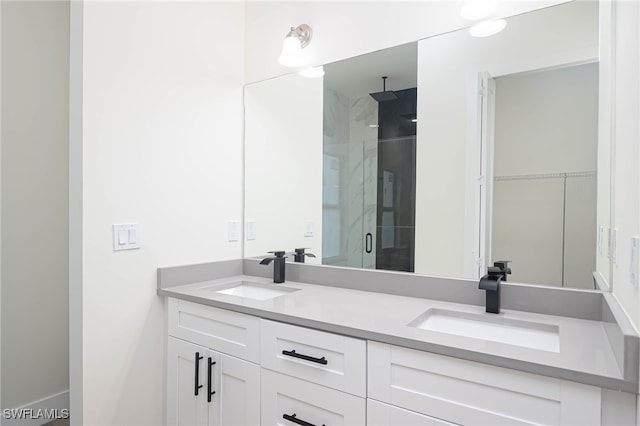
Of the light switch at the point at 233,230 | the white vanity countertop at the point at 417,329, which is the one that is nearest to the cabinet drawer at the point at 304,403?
the white vanity countertop at the point at 417,329

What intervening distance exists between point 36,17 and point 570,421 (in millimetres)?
2975

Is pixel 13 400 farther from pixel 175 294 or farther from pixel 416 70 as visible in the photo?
pixel 416 70

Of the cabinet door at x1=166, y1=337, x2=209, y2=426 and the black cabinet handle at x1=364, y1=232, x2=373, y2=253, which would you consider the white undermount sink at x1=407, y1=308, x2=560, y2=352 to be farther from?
the cabinet door at x1=166, y1=337, x2=209, y2=426

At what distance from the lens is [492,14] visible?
1.49 m

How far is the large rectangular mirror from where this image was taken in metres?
1.34

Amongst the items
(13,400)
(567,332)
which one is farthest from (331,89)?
(13,400)

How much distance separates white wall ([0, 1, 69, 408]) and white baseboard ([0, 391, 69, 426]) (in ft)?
0.10

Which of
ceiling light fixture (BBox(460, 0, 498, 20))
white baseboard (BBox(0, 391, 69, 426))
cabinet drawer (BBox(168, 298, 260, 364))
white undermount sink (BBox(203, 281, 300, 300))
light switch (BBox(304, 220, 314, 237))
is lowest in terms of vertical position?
white baseboard (BBox(0, 391, 69, 426))

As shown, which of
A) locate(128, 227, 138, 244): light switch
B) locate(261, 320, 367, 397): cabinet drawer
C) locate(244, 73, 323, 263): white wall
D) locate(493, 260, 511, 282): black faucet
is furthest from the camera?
locate(244, 73, 323, 263): white wall

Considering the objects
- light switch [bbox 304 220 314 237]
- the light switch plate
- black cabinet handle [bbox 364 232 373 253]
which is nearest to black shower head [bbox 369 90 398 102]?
black cabinet handle [bbox 364 232 373 253]

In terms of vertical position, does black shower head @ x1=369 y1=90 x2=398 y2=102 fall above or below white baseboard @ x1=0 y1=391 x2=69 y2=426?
above

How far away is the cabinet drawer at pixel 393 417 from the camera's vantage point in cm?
102

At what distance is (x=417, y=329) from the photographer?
1120 mm

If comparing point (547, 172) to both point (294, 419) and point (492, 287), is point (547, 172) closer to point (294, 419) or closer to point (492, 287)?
point (492, 287)
